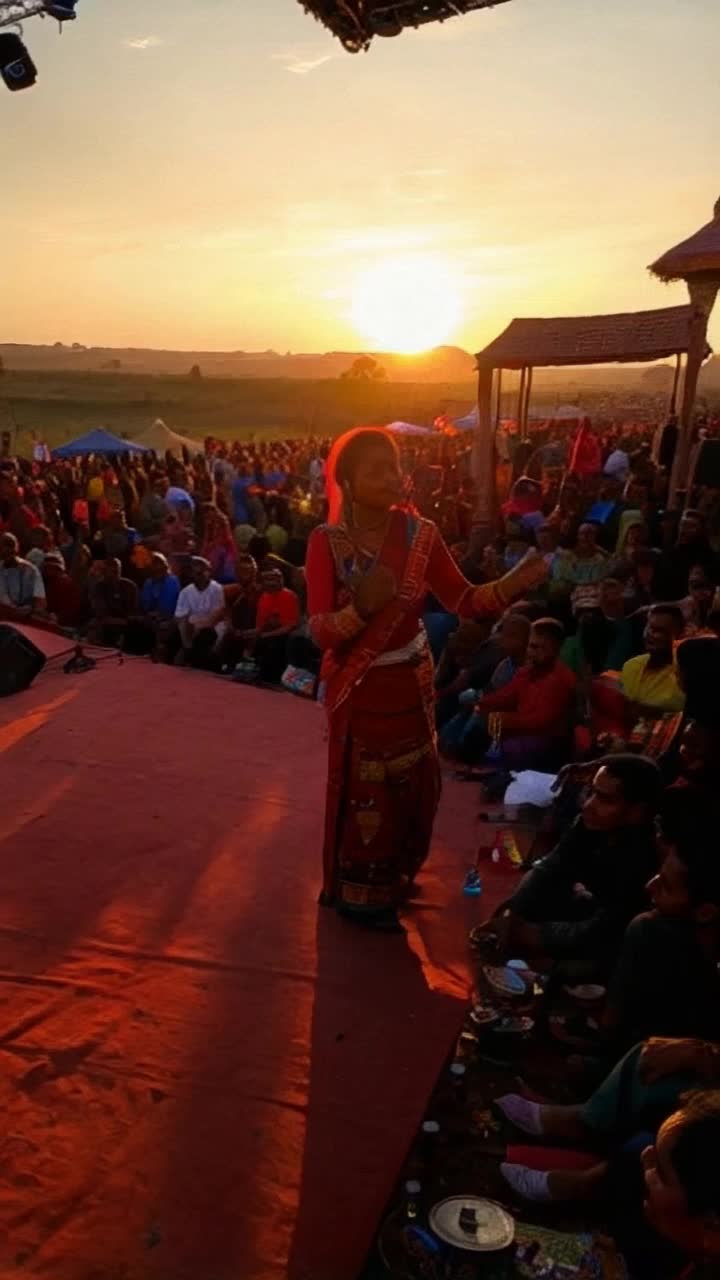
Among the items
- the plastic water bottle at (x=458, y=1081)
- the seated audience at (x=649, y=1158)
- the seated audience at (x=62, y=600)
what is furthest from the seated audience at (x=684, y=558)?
the seated audience at (x=62, y=600)

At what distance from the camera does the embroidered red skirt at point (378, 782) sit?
12.3 ft

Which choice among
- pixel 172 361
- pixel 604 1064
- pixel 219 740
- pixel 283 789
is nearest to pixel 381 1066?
pixel 604 1064

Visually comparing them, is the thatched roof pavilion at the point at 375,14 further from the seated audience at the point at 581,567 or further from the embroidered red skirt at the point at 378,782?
the embroidered red skirt at the point at 378,782

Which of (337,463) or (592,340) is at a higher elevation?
(592,340)

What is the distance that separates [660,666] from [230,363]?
554 ft

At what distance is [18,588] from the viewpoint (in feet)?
29.6

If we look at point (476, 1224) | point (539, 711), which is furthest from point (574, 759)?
point (476, 1224)

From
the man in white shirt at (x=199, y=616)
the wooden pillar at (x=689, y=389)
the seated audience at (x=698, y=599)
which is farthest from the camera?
the wooden pillar at (x=689, y=389)

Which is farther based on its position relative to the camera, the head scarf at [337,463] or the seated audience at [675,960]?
the head scarf at [337,463]

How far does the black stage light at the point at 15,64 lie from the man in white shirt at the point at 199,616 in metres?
5.71

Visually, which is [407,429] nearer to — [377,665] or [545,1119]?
[377,665]

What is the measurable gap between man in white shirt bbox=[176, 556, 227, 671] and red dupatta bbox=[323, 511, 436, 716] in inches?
190

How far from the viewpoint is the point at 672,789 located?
3.31m

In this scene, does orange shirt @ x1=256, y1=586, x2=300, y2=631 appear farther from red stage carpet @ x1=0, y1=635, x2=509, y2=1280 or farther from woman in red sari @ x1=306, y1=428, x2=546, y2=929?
woman in red sari @ x1=306, y1=428, x2=546, y2=929
